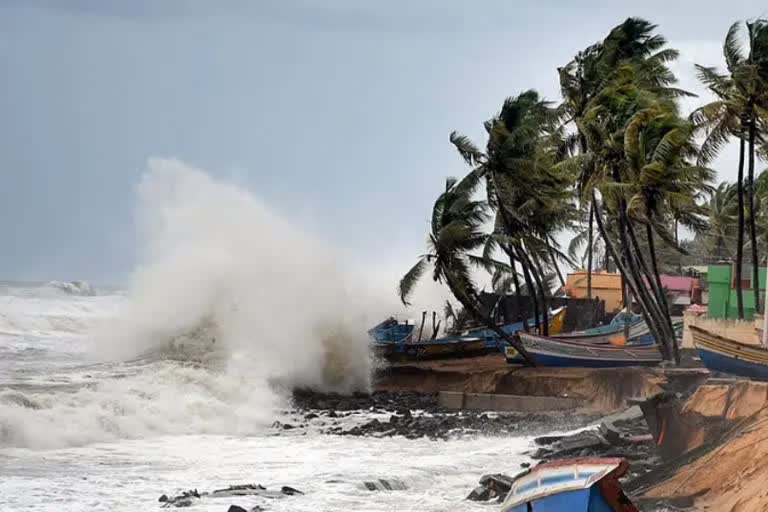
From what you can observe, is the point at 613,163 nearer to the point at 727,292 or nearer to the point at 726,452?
the point at 727,292

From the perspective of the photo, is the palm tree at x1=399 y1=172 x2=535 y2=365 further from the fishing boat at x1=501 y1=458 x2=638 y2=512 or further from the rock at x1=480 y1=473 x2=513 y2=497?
the fishing boat at x1=501 y1=458 x2=638 y2=512

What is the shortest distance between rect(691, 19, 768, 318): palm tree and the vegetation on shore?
0.11ft

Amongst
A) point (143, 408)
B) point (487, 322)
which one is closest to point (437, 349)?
point (487, 322)

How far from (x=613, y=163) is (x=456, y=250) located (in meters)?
5.44

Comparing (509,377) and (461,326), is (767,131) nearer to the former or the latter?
(509,377)

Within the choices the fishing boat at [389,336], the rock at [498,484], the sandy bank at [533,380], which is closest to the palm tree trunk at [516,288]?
the sandy bank at [533,380]

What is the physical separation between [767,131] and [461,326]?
1433 centimetres

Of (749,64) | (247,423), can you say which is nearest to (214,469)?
(247,423)

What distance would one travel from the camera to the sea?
14.9 metres

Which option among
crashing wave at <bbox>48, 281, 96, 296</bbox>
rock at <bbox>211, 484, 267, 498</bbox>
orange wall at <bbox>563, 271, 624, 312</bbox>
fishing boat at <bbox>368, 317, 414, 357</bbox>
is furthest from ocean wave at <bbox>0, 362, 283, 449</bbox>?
crashing wave at <bbox>48, 281, 96, 296</bbox>

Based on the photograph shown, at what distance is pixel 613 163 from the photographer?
28047 millimetres

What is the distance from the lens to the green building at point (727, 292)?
33.6m

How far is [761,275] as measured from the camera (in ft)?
113

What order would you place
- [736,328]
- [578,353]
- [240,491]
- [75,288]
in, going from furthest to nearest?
[75,288] → [578,353] → [736,328] → [240,491]
